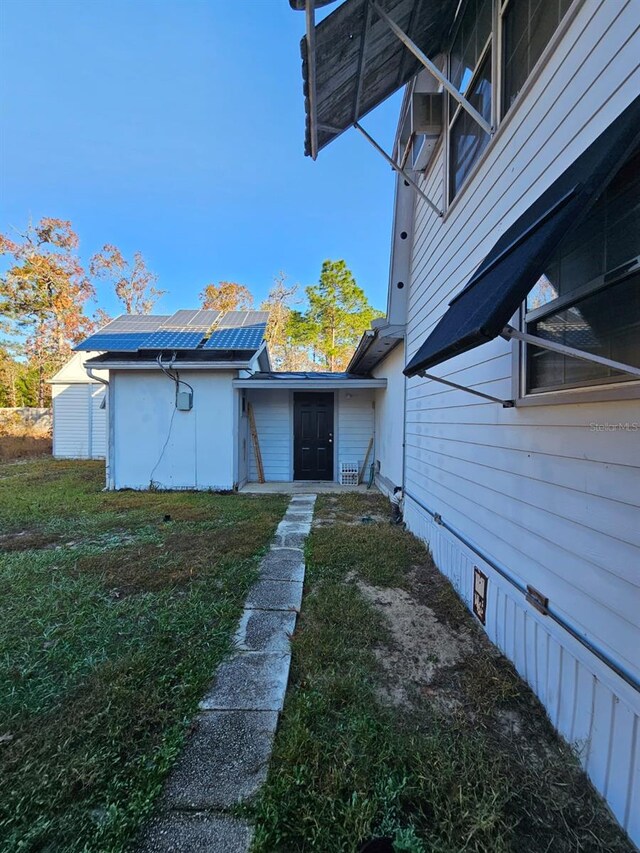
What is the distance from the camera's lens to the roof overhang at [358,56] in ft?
8.54

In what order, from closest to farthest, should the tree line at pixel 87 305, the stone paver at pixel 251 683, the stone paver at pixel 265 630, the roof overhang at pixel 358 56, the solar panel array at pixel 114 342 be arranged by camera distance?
the stone paver at pixel 251 683, the stone paver at pixel 265 630, the roof overhang at pixel 358 56, the solar panel array at pixel 114 342, the tree line at pixel 87 305

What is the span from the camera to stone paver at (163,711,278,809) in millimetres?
1411

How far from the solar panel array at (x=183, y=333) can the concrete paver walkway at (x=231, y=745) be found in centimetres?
596

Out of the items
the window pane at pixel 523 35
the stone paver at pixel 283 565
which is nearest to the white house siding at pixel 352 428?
the stone paver at pixel 283 565

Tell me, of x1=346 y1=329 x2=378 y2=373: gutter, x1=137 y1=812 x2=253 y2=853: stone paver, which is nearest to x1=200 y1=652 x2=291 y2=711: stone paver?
x1=137 y1=812 x2=253 y2=853: stone paver

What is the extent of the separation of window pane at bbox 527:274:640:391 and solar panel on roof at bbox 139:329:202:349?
6.88m

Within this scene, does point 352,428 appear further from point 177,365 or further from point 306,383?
point 177,365

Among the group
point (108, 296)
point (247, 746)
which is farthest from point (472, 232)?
point (108, 296)

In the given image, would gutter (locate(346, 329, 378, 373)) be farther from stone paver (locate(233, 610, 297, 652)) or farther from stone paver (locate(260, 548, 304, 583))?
stone paver (locate(233, 610, 297, 652))

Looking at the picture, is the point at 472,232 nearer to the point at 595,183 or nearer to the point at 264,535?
the point at 595,183

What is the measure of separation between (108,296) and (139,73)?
44.3 feet

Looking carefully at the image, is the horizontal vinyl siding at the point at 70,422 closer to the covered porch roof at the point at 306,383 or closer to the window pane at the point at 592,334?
the covered porch roof at the point at 306,383

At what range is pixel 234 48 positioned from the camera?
709 centimetres

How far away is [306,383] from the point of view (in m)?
8.02
